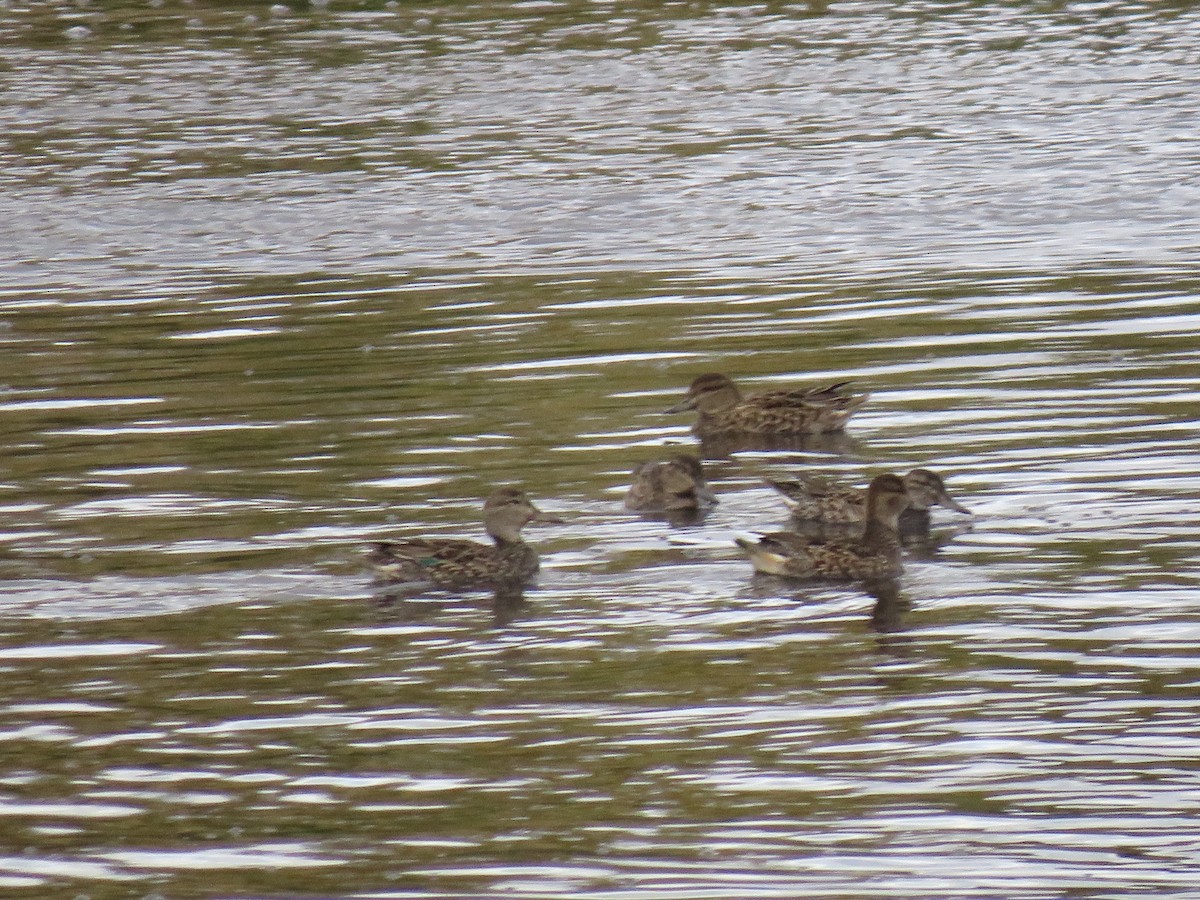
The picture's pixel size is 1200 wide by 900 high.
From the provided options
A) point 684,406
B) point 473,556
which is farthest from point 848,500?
point 684,406

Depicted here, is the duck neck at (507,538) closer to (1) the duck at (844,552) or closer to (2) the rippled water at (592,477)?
(2) the rippled water at (592,477)

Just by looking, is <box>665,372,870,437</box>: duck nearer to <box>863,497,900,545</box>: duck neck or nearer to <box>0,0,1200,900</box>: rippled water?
<box>0,0,1200,900</box>: rippled water

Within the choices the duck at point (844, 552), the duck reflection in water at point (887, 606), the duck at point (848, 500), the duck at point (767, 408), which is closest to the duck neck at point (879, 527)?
the duck at point (844, 552)

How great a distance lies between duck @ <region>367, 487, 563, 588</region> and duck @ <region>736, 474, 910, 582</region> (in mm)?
998

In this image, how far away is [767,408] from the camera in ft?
46.3

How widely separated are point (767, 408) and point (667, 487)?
2220 millimetres

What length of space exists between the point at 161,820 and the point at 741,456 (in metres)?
6.65

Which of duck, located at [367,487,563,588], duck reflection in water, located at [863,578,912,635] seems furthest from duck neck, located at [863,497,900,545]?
duck, located at [367,487,563,588]

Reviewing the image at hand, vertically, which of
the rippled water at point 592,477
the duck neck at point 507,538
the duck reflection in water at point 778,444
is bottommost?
the duck reflection in water at point 778,444

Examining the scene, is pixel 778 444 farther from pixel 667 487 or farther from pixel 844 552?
pixel 844 552

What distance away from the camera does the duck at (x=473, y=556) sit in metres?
10.6

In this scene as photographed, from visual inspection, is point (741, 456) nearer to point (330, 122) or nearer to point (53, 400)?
point (53, 400)

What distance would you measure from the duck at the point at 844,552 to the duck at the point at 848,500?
0.34 m

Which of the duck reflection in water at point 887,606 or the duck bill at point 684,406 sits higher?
the duck bill at point 684,406
